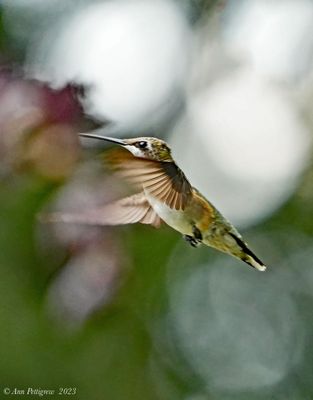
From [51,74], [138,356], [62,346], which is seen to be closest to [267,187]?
[138,356]

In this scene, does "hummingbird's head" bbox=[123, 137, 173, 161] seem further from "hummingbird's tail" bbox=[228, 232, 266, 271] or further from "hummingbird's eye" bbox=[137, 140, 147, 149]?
"hummingbird's tail" bbox=[228, 232, 266, 271]

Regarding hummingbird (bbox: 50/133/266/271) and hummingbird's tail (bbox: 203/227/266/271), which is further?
hummingbird's tail (bbox: 203/227/266/271)

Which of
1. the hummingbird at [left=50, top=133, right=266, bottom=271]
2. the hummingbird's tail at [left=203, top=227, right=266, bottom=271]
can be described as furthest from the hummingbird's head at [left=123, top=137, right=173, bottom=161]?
the hummingbird's tail at [left=203, top=227, right=266, bottom=271]

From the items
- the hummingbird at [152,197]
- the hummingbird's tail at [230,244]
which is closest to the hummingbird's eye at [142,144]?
the hummingbird at [152,197]

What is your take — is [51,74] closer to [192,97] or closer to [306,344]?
[192,97]

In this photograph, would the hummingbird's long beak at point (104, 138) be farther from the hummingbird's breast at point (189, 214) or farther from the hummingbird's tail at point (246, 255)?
the hummingbird's tail at point (246, 255)
